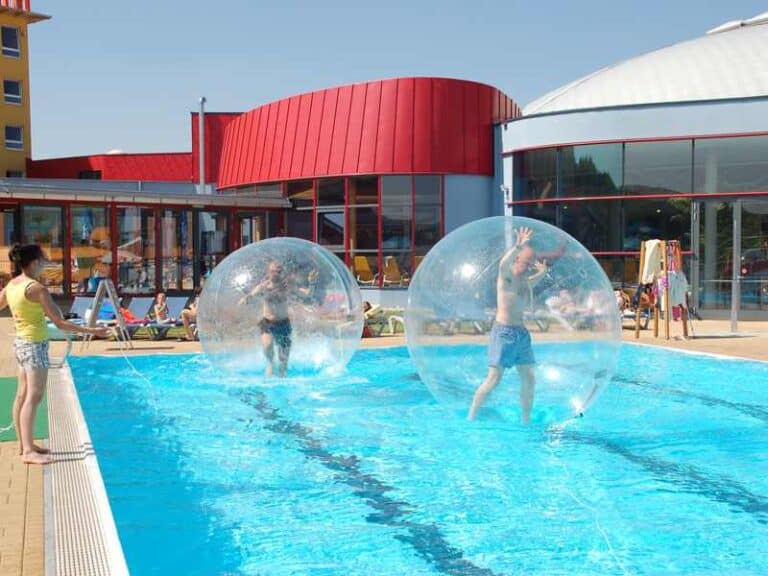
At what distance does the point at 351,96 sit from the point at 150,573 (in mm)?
20394

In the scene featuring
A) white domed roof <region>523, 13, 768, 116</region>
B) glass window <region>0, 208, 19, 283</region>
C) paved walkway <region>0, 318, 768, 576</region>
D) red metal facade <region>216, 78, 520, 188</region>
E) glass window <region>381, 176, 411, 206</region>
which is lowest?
paved walkway <region>0, 318, 768, 576</region>

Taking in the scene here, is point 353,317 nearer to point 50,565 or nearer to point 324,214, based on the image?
point 50,565

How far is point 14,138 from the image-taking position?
140ft

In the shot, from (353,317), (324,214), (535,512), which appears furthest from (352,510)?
(324,214)

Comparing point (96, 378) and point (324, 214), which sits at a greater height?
point (324, 214)

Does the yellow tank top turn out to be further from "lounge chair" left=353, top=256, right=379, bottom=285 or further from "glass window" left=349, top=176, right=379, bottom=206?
"glass window" left=349, top=176, right=379, bottom=206

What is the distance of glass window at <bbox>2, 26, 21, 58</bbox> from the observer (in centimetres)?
4219

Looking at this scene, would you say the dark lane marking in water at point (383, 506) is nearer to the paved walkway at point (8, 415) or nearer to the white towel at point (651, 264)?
the paved walkway at point (8, 415)

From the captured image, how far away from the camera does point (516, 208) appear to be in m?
22.8

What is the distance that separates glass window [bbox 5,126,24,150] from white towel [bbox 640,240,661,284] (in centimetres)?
3477

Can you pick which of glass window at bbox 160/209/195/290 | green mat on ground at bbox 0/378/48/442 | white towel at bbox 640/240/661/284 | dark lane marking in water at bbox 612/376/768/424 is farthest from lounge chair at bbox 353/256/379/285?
green mat on ground at bbox 0/378/48/442

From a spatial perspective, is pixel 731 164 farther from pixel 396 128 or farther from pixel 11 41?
pixel 11 41

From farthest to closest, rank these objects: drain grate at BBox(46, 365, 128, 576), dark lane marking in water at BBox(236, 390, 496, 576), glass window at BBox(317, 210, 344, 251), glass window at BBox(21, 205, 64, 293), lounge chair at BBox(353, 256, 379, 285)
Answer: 1. glass window at BBox(317, 210, 344, 251)
2. lounge chair at BBox(353, 256, 379, 285)
3. glass window at BBox(21, 205, 64, 293)
4. dark lane marking in water at BBox(236, 390, 496, 576)
5. drain grate at BBox(46, 365, 128, 576)

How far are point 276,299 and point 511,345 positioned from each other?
3.45 metres
